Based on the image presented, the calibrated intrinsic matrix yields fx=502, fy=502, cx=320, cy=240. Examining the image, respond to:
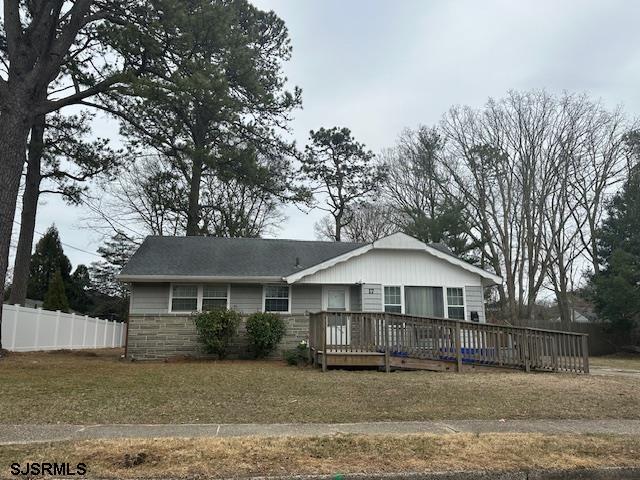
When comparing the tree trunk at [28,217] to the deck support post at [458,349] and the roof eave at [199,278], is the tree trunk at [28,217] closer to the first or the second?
the roof eave at [199,278]

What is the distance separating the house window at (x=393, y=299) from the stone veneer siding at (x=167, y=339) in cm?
361

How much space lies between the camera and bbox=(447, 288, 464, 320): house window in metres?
16.2

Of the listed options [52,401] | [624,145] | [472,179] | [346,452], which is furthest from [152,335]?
[624,145]

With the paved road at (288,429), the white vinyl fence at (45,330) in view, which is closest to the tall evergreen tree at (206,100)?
the white vinyl fence at (45,330)

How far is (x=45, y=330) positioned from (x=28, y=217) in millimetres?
4860

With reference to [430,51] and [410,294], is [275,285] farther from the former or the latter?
[430,51]

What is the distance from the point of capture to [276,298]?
1619 centimetres

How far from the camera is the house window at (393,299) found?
1580 cm

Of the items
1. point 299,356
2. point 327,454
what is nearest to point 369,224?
point 299,356

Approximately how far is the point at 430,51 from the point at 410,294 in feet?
24.1

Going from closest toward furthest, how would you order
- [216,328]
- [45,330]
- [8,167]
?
[8,167] < [216,328] < [45,330]

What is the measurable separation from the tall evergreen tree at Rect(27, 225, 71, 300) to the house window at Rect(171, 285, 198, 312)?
20011mm

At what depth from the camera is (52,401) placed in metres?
7.55

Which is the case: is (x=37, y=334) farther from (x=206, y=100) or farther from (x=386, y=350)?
(x=386, y=350)
